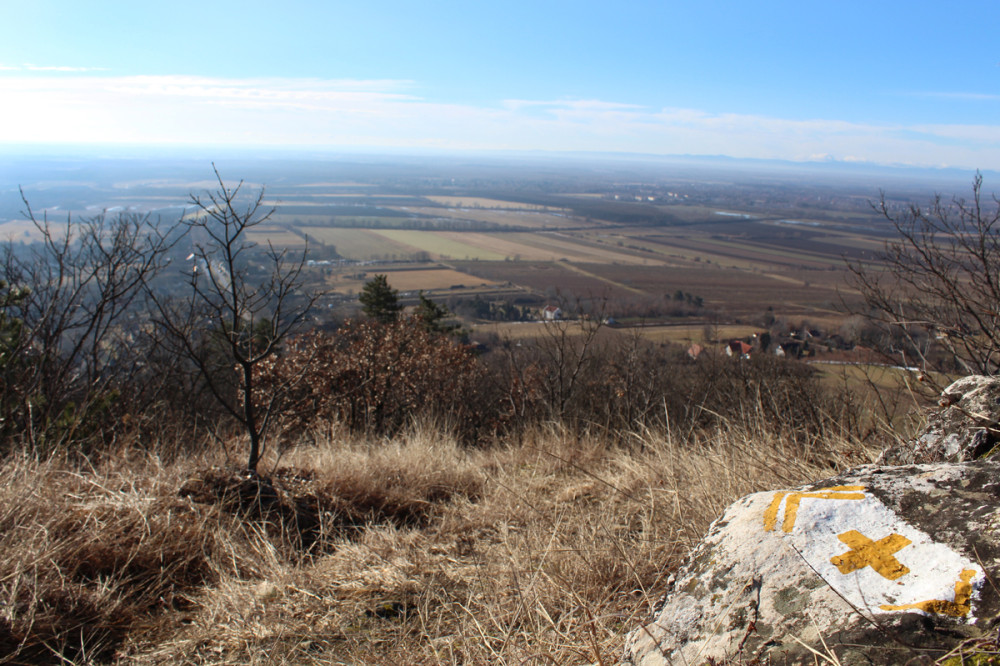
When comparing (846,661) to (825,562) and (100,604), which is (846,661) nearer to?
(825,562)

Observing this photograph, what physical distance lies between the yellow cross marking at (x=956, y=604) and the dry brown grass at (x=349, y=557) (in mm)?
794

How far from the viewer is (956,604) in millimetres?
1119

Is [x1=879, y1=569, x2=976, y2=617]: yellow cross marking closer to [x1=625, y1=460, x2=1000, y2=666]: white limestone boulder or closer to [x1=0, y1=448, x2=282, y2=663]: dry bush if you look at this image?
[x1=625, y1=460, x2=1000, y2=666]: white limestone boulder

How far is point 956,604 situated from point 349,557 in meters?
2.21

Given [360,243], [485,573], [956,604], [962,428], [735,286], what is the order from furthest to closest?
[360,243]
[735,286]
[485,573]
[962,428]
[956,604]

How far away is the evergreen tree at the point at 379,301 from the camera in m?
21.9

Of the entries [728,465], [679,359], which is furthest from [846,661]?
[679,359]

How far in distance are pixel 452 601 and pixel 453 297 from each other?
42.0 metres

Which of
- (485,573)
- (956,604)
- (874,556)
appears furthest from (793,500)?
(485,573)

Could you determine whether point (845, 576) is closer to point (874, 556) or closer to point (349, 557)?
point (874, 556)

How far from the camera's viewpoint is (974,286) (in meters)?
6.48

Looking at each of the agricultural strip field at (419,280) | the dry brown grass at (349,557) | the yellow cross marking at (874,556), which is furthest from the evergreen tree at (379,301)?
the yellow cross marking at (874,556)

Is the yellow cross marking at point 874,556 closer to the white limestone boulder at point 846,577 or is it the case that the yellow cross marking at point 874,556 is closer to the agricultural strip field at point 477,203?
the white limestone boulder at point 846,577

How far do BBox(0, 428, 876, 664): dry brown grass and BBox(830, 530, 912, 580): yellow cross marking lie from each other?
0.67 m
